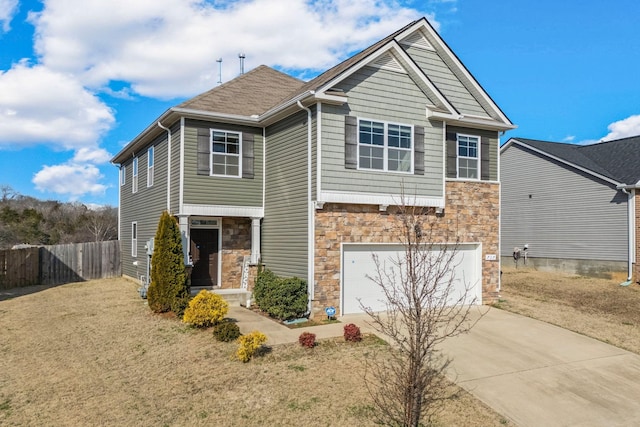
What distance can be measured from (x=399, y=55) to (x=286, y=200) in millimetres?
5008

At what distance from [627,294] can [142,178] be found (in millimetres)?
17977

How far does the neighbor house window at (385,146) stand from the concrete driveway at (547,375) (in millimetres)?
4704

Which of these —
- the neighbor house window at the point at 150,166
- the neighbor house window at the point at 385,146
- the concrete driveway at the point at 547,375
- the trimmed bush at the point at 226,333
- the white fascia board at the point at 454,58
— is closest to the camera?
the concrete driveway at the point at 547,375

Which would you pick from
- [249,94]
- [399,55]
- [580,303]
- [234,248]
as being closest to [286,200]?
[234,248]

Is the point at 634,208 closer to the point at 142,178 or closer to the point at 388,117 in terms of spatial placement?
the point at 388,117

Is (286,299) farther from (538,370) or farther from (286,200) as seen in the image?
(538,370)

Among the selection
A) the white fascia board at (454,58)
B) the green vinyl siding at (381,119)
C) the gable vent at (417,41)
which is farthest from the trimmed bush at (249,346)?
the gable vent at (417,41)

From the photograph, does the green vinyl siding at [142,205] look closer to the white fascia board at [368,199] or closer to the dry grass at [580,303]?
the white fascia board at [368,199]

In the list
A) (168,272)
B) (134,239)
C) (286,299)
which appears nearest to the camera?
(286,299)

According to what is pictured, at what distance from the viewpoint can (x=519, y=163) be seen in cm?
2444

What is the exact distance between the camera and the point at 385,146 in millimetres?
12742

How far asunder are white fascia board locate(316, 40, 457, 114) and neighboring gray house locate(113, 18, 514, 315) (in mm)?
30

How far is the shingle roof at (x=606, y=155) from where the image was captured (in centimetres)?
2030

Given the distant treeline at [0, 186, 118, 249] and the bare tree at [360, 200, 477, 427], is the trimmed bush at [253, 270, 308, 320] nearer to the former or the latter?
the bare tree at [360, 200, 477, 427]
